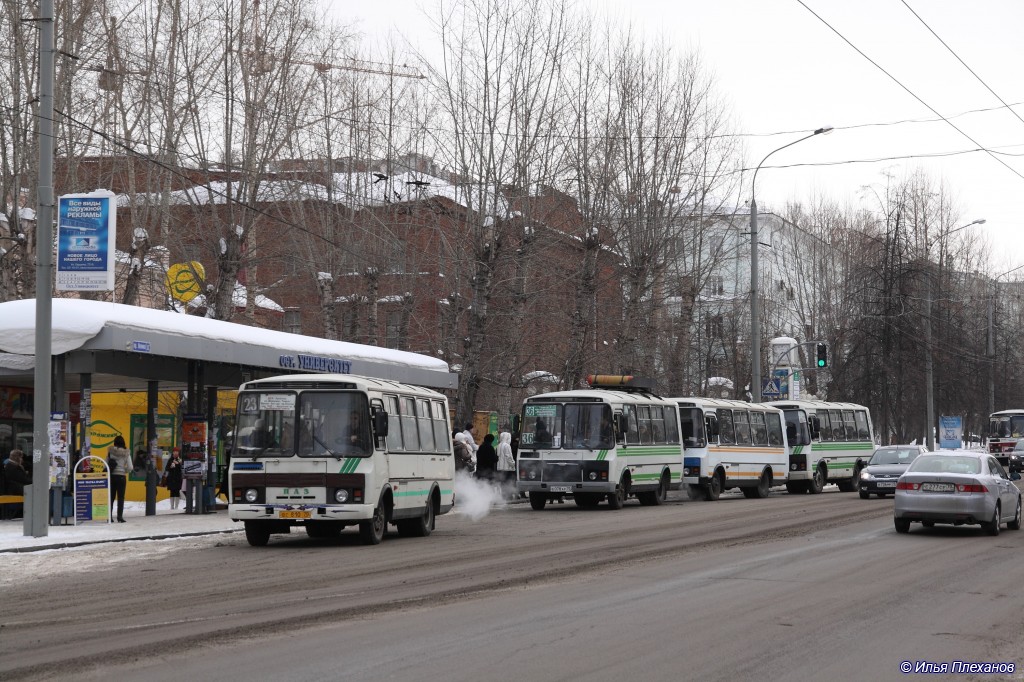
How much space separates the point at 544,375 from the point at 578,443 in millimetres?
13752

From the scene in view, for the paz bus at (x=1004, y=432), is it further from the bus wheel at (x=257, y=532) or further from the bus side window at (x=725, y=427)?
the bus wheel at (x=257, y=532)

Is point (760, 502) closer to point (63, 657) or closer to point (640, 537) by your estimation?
point (640, 537)

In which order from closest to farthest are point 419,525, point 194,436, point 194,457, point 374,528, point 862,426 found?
point 374,528 < point 419,525 < point 194,436 < point 194,457 < point 862,426

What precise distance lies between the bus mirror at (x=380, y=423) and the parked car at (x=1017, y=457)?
4864cm

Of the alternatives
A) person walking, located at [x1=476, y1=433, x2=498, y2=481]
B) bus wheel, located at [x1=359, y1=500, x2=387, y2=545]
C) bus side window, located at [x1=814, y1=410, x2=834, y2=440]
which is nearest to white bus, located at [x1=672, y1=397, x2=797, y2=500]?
bus side window, located at [x1=814, y1=410, x2=834, y2=440]

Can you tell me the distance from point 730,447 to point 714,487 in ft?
4.45

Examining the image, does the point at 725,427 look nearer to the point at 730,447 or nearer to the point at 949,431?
the point at 730,447

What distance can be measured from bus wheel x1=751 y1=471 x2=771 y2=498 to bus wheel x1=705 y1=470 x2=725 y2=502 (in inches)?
96.1

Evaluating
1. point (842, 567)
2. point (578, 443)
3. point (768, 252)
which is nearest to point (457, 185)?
point (578, 443)

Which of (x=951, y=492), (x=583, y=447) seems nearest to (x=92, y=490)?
(x=583, y=447)

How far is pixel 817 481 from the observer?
42375 mm

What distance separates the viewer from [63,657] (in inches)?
360

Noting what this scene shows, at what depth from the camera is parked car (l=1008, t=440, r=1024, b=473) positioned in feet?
200

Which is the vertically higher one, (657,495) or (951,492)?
(951,492)
